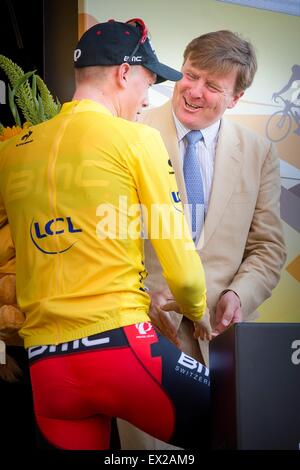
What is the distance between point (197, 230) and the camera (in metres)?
2.83

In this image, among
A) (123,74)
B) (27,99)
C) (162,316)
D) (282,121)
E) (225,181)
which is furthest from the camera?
(282,121)

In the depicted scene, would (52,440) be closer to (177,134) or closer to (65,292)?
(65,292)

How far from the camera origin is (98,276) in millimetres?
1772

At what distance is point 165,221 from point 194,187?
1059mm

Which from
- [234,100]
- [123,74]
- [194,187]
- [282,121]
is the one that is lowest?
[194,187]

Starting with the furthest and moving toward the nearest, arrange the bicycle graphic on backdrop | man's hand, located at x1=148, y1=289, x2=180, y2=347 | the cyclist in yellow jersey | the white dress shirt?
1. the bicycle graphic on backdrop
2. the white dress shirt
3. man's hand, located at x1=148, y1=289, x2=180, y2=347
4. the cyclist in yellow jersey

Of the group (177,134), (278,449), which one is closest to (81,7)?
(177,134)

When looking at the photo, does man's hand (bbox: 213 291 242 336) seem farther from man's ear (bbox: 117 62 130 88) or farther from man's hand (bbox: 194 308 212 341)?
man's ear (bbox: 117 62 130 88)

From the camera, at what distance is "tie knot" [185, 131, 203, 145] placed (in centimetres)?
294

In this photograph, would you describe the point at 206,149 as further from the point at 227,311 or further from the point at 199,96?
the point at 227,311

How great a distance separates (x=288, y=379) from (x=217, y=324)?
1.07 meters

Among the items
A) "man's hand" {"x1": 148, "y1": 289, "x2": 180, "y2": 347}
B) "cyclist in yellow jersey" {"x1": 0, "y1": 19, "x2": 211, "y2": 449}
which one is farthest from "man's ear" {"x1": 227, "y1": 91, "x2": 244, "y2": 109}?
"cyclist in yellow jersey" {"x1": 0, "y1": 19, "x2": 211, "y2": 449}

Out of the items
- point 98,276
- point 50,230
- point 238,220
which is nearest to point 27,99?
point 238,220

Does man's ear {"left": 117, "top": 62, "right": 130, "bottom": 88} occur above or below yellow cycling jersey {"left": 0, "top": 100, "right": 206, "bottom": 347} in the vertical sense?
above
